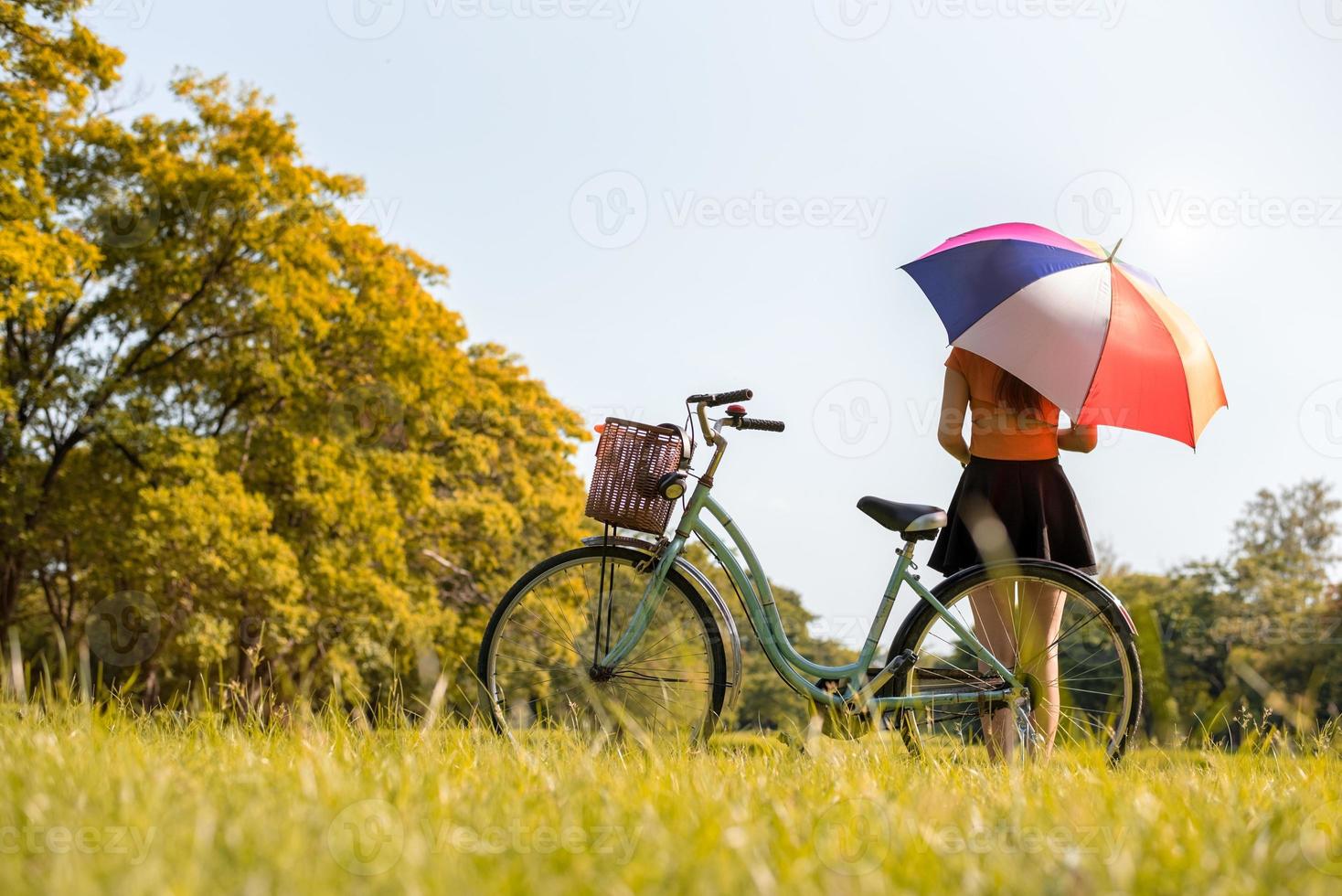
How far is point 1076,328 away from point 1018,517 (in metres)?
0.73

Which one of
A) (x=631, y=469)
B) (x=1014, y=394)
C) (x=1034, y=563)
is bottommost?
(x=1034, y=563)

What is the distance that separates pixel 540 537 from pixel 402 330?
5.00 meters

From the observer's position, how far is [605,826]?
212cm

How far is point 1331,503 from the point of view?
51.0 metres

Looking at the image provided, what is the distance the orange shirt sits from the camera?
13.9 ft

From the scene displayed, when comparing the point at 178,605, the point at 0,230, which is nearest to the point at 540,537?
the point at 178,605

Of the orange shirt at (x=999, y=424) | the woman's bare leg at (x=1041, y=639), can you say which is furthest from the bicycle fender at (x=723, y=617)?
the orange shirt at (x=999, y=424)

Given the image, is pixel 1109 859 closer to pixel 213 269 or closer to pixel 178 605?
pixel 178 605

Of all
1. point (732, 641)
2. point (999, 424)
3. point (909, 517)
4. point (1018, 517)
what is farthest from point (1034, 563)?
point (732, 641)

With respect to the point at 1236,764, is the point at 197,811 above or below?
above

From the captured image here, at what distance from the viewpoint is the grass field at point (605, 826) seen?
5.74 feet

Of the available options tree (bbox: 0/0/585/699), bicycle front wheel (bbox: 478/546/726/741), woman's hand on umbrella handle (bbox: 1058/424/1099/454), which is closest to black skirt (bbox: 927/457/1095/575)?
woman's hand on umbrella handle (bbox: 1058/424/1099/454)

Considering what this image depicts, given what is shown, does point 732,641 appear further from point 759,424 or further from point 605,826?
point 605,826

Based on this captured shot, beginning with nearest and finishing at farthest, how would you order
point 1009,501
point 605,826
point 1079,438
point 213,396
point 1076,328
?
point 605,826 < point 1076,328 < point 1009,501 < point 1079,438 < point 213,396
